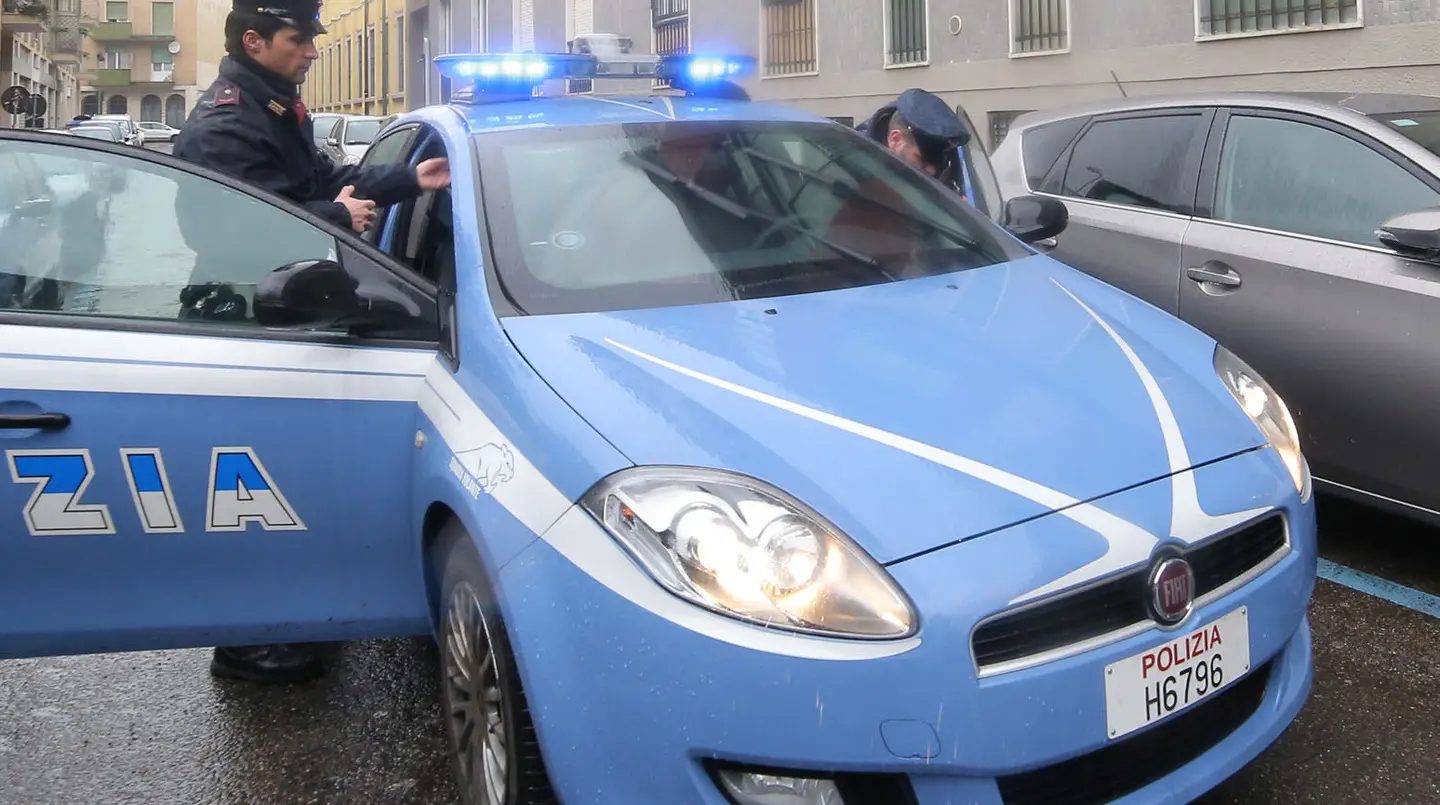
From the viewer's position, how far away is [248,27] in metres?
3.59

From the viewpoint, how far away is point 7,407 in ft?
8.52

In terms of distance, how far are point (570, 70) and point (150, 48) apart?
7966 centimetres

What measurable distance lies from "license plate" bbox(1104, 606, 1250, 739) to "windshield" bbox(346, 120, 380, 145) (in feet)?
75.3

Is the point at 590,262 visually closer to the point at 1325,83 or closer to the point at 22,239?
the point at 22,239

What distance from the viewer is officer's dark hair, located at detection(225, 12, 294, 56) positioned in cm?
359

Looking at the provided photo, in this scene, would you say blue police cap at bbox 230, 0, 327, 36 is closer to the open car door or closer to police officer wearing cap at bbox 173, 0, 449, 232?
police officer wearing cap at bbox 173, 0, 449, 232

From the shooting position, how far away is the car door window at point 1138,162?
14.9 feet

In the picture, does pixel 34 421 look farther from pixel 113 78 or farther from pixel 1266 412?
pixel 113 78

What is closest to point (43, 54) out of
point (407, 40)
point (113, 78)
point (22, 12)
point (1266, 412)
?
point (22, 12)

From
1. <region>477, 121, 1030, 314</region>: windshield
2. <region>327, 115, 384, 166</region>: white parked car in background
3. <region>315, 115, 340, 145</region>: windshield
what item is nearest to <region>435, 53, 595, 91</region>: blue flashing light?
<region>477, 121, 1030, 314</region>: windshield

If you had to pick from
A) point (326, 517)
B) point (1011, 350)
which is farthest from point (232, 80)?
point (1011, 350)

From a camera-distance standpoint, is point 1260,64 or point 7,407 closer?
point 7,407

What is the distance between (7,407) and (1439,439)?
339 centimetres

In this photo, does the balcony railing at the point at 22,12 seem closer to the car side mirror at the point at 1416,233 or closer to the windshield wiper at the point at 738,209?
the windshield wiper at the point at 738,209
